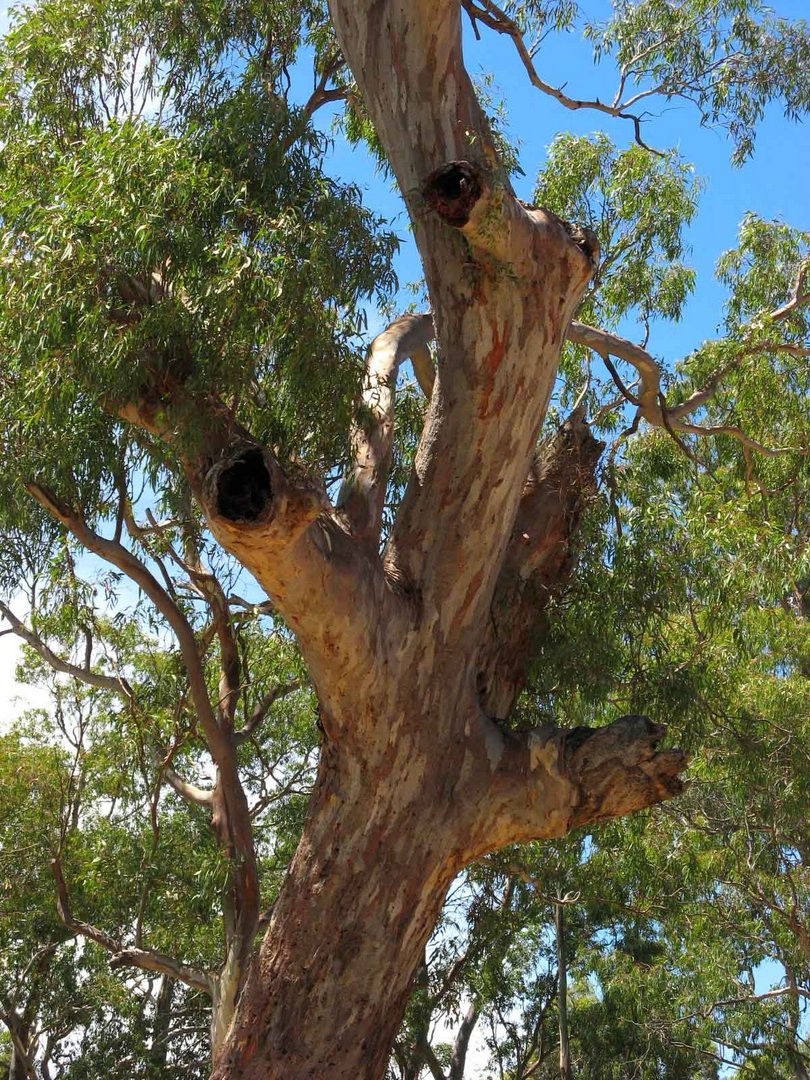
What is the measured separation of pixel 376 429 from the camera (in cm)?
522

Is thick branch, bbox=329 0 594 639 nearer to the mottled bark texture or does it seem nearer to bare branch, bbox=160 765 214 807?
the mottled bark texture

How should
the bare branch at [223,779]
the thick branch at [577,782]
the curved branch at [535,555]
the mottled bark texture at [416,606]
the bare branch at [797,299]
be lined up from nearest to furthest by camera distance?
the mottled bark texture at [416,606]
the thick branch at [577,782]
the curved branch at [535,555]
the bare branch at [223,779]
the bare branch at [797,299]

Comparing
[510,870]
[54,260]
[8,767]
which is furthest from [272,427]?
[8,767]

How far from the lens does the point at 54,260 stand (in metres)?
4.41

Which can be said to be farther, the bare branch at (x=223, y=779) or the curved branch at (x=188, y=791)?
the curved branch at (x=188, y=791)

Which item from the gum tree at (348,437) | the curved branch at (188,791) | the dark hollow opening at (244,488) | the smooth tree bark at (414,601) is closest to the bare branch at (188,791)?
the curved branch at (188,791)

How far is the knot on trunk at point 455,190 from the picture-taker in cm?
416

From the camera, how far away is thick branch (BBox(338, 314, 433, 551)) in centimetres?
477

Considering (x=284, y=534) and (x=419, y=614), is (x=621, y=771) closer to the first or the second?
(x=419, y=614)

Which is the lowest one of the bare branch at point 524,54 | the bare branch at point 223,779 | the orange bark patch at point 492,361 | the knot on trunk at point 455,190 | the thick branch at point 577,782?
the thick branch at point 577,782

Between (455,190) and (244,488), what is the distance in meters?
1.45

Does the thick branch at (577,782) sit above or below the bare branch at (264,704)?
below

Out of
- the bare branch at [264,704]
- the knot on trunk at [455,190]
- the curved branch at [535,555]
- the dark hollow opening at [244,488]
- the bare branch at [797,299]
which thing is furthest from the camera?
the bare branch at [797,299]

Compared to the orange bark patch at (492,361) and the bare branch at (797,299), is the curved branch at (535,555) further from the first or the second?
the bare branch at (797,299)
